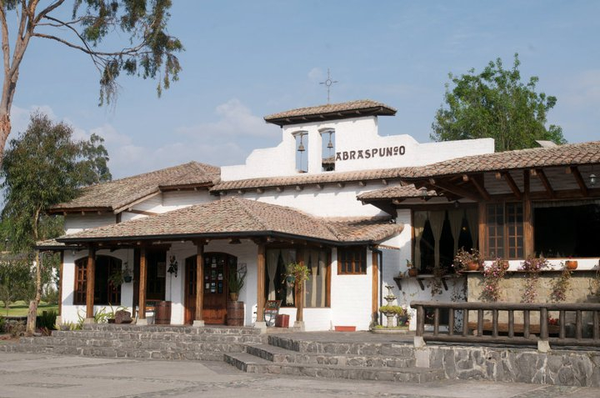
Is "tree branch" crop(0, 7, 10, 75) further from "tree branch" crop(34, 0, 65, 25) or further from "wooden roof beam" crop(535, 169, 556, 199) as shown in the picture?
"wooden roof beam" crop(535, 169, 556, 199)

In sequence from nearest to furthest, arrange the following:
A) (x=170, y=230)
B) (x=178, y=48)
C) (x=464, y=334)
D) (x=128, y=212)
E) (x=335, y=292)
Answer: (x=464, y=334) → (x=170, y=230) → (x=335, y=292) → (x=128, y=212) → (x=178, y=48)

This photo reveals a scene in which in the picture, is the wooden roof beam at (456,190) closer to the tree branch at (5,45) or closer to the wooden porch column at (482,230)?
the wooden porch column at (482,230)

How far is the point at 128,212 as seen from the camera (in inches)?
A: 1035

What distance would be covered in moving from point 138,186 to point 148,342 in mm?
9921

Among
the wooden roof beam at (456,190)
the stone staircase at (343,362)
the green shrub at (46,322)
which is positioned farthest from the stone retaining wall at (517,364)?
the green shrub at (46,322)

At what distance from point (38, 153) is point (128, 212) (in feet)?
12.8

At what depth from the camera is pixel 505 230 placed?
16875 millimetres

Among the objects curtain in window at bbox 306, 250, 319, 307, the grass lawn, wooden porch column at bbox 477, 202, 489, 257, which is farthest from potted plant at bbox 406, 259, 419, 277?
the grass lawn

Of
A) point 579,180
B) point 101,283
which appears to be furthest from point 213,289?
point 579,180

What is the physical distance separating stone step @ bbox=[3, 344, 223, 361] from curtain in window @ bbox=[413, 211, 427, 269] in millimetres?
6758

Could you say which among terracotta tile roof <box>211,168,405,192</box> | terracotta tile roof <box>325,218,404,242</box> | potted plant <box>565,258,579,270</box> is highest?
terracotta tile roof <box>211,168,405,192</box>

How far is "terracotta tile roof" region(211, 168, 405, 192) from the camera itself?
76.0 feet

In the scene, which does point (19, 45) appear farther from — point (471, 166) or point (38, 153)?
point (471, 166)

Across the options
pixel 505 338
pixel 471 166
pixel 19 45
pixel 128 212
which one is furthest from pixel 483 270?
pixel 19 45
